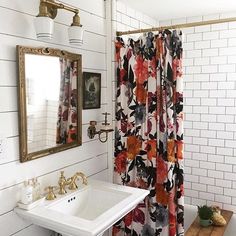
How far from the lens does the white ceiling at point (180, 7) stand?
8.16 ft

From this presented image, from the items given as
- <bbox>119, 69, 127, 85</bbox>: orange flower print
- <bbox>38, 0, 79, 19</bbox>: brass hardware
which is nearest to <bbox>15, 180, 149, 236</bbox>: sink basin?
<bbox>119, 69, 127, 85</bbox>: orange flower print

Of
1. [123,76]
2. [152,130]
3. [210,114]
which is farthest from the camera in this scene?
[210,114]

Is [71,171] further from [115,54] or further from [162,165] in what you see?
[115,54]

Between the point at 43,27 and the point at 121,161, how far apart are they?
132 cm

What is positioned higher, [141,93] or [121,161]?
[141,93]

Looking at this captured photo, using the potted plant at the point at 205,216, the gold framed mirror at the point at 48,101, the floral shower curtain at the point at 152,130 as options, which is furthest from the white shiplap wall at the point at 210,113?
the gold framed mirror at the point at 48,101

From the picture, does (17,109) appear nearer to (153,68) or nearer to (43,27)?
(43,27)

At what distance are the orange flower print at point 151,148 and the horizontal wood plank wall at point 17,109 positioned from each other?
20.5 inches

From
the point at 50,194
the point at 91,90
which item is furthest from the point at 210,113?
the point at 50,194

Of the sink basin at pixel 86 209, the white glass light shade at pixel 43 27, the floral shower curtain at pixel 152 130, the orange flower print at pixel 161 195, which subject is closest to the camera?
the sink basin at pixel 86 209

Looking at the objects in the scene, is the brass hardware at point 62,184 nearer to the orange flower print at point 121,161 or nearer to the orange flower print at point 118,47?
the orange flower print at point 121,161

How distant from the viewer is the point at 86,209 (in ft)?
6.60

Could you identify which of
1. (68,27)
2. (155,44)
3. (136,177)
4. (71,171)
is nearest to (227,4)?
(155,44)

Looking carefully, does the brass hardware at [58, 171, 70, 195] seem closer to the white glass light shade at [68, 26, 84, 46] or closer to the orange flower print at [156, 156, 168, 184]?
the orange flower print at [156, 156, 168, 184]
